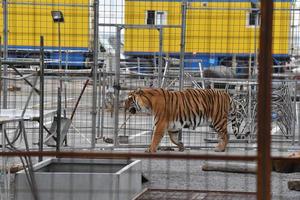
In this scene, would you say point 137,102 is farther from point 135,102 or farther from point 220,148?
point 220,148

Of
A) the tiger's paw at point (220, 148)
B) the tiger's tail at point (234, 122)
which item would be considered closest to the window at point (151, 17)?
the tiger's tail at point (234, 122)

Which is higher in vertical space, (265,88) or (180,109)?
(265,88)

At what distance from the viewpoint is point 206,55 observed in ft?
45.0

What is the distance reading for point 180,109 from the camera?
39.1 feet

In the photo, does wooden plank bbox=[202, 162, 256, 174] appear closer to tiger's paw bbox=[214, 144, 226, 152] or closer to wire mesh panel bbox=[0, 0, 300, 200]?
wire mesh panel bbox=[0, 0, 300, 200]

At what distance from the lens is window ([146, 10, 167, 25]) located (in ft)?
38.3

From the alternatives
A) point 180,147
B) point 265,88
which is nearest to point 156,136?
point 180,147

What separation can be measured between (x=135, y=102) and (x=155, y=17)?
1528 millimetres

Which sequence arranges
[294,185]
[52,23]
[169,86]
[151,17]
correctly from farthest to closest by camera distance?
[169,86] < [52,23] < [151,17] < [294,185]

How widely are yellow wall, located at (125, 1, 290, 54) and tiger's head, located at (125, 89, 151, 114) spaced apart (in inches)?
42.6

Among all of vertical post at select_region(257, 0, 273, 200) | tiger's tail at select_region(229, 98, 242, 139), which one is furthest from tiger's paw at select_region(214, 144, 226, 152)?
vertical post at select_region(257, 0, 273, 200)

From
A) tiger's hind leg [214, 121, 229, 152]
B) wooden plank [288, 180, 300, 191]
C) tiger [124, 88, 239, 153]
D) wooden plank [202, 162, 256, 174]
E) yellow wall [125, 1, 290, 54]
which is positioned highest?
yellow wall [125, 1, 290, 54]

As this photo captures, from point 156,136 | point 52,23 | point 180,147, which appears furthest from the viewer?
point 52,23

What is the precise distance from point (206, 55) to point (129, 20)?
2.60 metres
